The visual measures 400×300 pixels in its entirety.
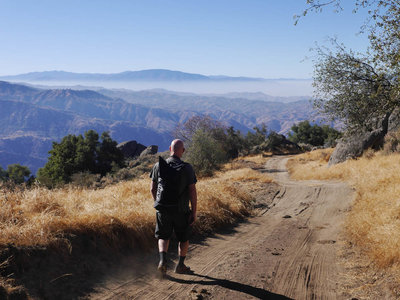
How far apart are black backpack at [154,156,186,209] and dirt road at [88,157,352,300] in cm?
120

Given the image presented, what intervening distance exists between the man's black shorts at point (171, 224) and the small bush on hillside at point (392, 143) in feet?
58.3

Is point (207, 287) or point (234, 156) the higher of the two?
point (207, 287)

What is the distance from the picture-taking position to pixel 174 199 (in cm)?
518

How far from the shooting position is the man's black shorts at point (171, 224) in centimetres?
529

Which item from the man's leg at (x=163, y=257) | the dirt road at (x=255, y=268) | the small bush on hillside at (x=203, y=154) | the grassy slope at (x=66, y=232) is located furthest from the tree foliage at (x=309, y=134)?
the man's leg at (x=163, y=257)

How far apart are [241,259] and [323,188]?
8515 millimetres

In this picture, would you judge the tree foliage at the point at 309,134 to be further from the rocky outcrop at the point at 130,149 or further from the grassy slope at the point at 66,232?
the grassy slope at the point at 66,232

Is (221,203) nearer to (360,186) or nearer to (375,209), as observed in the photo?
(375,209)

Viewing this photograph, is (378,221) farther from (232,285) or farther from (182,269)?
(182,269)

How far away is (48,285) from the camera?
14.3 ft

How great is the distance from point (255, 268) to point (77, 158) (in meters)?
39.9

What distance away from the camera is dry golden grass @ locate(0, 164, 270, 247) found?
5.08m

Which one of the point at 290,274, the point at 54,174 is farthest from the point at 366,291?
the point at 54,174

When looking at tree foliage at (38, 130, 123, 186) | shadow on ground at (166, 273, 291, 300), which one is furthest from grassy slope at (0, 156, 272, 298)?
tree foliage at (38, 130, 123, 186)
